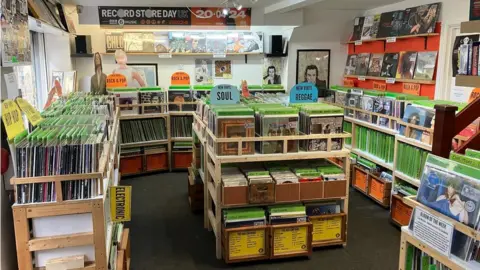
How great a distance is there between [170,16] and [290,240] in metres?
4.38

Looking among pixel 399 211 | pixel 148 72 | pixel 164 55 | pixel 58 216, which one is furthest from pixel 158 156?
pixel 58 216

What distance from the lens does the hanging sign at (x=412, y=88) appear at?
218 inches

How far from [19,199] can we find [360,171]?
4528 mm

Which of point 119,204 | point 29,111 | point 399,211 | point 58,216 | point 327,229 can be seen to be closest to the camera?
point 58,216

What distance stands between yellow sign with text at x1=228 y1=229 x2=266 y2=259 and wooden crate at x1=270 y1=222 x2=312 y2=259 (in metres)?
0.10

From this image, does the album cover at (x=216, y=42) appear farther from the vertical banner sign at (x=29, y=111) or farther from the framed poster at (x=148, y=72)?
the vertical banner sign at (x=29, y=111)

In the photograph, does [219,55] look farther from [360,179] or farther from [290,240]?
[290,240]

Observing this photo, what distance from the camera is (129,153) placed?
6.38 metres

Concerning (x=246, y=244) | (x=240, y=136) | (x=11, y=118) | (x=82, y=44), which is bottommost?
(x=246, y=244)

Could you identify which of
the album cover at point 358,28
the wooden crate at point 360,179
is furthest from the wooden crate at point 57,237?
the album cover at point 358,28

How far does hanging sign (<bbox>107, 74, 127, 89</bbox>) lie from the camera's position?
20.7ft

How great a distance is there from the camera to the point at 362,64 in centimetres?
675

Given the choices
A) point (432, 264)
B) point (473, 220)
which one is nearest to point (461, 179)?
point (473, 220)

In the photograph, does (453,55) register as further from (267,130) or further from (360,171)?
(267,130)
